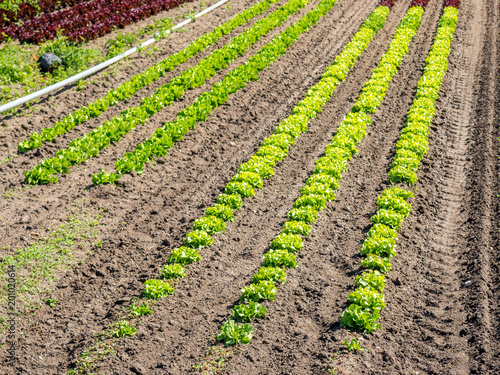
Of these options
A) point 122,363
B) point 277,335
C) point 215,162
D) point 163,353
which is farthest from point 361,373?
point 215,162

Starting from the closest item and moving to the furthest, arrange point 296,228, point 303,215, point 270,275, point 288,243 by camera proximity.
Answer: point 270,275 < point 288,243 < point 296,228 < point 303,215

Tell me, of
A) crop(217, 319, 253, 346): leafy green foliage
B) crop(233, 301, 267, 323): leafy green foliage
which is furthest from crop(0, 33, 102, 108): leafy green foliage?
crop(217, 319, 253, 346): leafy green foliage

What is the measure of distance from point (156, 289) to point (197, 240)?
4.65 ft

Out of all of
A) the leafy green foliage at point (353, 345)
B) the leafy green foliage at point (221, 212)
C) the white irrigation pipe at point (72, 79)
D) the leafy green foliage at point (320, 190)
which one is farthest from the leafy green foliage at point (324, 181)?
the white irrigation pipe at point (72, 79)

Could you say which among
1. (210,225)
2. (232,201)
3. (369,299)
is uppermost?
(232,201)

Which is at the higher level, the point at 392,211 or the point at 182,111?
the point at 182,111

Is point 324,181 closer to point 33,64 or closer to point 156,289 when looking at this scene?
point 156,289

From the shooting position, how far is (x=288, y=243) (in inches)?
348

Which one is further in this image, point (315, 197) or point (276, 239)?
point (315, 197)

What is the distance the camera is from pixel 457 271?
8742 mm

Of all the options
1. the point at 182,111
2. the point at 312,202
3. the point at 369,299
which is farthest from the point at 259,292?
the point at 182,111

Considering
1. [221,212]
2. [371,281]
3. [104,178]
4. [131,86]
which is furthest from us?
[131,86]

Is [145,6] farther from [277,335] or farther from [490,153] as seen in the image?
[277,335]

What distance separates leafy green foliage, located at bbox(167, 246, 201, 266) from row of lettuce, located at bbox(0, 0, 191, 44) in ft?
38.5
